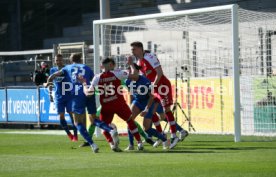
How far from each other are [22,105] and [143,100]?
40.0 ft

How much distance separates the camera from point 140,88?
53.6 feet

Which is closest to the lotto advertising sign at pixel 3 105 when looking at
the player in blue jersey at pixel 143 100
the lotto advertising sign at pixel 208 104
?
the lotto advertising sign at pixel 208 104

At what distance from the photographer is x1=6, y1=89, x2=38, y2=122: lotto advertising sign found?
27578mm

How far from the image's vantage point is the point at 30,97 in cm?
2775

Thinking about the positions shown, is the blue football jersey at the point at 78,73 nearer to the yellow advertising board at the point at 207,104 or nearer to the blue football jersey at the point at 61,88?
the blue football jersey at the point at 61,88

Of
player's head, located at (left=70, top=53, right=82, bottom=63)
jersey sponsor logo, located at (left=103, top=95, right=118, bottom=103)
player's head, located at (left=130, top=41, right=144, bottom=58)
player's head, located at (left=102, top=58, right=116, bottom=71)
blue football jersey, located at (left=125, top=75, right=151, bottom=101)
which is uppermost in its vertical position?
player's head, located at (left=130, top=41, right=144, bottom=58)

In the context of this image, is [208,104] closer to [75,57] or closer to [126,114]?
[75,57]

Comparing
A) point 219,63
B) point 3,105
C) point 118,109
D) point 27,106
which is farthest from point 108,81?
point 3,105

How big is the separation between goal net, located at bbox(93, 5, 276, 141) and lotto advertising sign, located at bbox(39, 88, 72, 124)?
10.5 ft

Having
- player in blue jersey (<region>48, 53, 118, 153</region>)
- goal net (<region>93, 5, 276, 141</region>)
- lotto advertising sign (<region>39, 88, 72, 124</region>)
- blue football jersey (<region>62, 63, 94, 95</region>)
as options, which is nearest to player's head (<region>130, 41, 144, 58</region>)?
player in blue jersey (<region>48, 53, 118, 153</region>)

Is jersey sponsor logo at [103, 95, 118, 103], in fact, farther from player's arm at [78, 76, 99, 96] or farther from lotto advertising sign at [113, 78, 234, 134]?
lotto advertising sign at [113, 78, 234, 134]

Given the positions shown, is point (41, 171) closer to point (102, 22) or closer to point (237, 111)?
point (237, 111)

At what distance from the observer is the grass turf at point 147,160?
11.5m

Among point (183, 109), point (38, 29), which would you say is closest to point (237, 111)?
point (183, 109)
